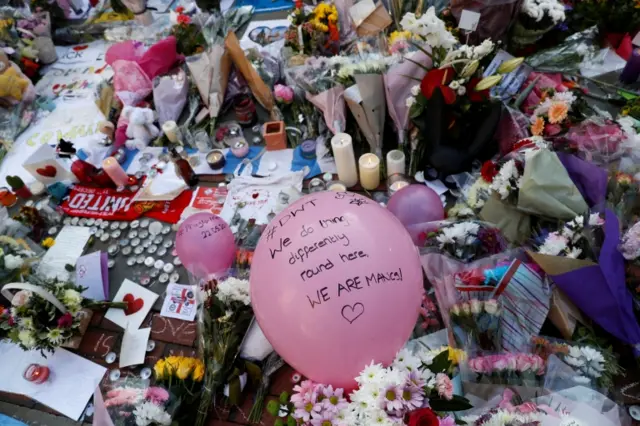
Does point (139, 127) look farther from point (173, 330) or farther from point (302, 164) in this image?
point (173, 330)

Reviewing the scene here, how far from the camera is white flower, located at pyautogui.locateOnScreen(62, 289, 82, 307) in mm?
1729

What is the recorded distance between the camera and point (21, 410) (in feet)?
5.54

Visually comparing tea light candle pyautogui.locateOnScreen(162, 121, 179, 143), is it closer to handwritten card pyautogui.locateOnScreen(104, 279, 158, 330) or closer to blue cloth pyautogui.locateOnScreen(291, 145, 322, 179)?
blue cloth pyautogui.locateOnScreen(291, 145, 322, 179)

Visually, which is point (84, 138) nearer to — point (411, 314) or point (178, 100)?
point (178, 100)

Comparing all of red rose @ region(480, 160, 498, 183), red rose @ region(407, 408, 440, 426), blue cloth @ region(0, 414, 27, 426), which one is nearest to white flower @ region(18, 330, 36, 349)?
blue cloth @ region(0, 414, 27, 426)

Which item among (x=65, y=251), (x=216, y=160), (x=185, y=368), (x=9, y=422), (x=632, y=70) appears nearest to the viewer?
(x=185, y=368)

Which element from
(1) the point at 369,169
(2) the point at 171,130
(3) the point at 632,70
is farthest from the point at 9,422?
(3) the point at 632,70

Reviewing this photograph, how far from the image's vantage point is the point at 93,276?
1.93m

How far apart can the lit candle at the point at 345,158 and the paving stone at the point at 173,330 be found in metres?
1.02

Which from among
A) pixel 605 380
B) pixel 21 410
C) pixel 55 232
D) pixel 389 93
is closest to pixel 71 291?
pixel 21 410

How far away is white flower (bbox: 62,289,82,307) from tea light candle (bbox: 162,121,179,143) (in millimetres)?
1121

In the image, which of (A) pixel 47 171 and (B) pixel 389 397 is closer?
(B) pixel 389 397

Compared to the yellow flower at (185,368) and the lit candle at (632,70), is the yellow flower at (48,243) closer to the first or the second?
the yellow flower at (185,368)

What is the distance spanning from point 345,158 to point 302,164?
14.7 inches
